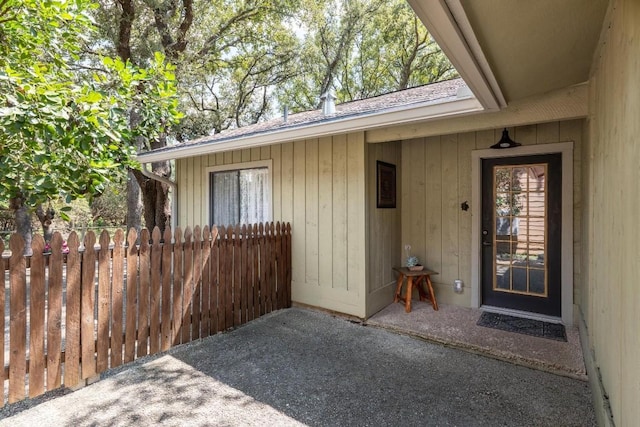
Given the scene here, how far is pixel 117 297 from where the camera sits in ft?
9.40

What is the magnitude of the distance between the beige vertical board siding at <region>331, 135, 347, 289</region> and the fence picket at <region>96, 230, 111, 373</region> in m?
2.54

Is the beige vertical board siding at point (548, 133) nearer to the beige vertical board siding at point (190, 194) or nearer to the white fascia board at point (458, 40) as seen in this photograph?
the white fascia board at point (458, 40)

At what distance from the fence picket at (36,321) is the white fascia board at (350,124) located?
269 cm

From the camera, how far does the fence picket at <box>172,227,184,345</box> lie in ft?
A: 11.0

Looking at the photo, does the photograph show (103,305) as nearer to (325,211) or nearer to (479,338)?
(325,211)

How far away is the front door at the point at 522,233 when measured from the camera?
398 cm

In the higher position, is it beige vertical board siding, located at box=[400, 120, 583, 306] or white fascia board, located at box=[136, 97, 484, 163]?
white fascia board, located at box=[136, 97, 484, 163]

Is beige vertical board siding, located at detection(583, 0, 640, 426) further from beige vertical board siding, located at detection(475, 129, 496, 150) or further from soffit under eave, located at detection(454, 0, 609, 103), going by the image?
beige vertical board siding, located at detection(475, 129, 496, 150)

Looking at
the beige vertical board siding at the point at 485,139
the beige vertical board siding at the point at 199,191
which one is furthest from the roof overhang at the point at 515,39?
the beige vertical board siding at the point at 199,191

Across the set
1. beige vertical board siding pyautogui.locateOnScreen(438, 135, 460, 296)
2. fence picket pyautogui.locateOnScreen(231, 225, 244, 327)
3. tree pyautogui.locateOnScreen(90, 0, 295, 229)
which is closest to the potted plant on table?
beige vertical board siding pyautogui.locateOnScreen(438, 135, 460, 296)

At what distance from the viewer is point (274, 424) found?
2197mm

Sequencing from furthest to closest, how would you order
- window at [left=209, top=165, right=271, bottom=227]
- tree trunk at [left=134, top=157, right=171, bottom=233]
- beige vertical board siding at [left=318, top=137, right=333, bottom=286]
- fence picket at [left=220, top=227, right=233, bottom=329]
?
tree trunk at [left=134, top=157, right=171, bottom=233] < window at [left=209, top=165, right=271, bottom=227] < beige vertical board siding at [left=318, top=137, right=333, bottom=286] < fence picket at [left=220, top=227, right=233, bottom=329]

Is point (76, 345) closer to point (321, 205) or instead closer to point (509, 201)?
point (321, 205)

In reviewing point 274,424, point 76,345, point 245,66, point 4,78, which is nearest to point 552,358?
point 274,424
